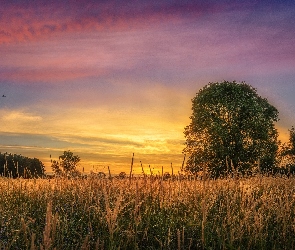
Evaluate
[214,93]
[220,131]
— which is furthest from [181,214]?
[214,93]

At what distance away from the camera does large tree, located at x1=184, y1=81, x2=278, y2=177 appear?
33.8m

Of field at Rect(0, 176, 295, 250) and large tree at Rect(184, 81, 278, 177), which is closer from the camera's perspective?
field at Rect(0, 176, 295, 250)

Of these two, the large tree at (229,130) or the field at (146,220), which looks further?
the large tree at (229,130)

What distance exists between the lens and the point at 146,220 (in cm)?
658

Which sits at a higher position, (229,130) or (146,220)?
(229,130)

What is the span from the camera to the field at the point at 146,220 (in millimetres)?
5602

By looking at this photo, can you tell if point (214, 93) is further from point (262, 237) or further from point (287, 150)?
point (262, 237)

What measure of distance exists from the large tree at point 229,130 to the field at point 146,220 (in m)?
24.5

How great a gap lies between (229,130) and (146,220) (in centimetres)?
2869

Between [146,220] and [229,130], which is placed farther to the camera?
[229,130]

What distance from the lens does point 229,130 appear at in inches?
1353

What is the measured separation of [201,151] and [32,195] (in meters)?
26.5

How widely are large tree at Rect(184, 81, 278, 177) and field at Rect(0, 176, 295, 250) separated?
24522mm

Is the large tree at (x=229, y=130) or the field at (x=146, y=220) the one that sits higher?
the large tree at (x=229, y=130)
